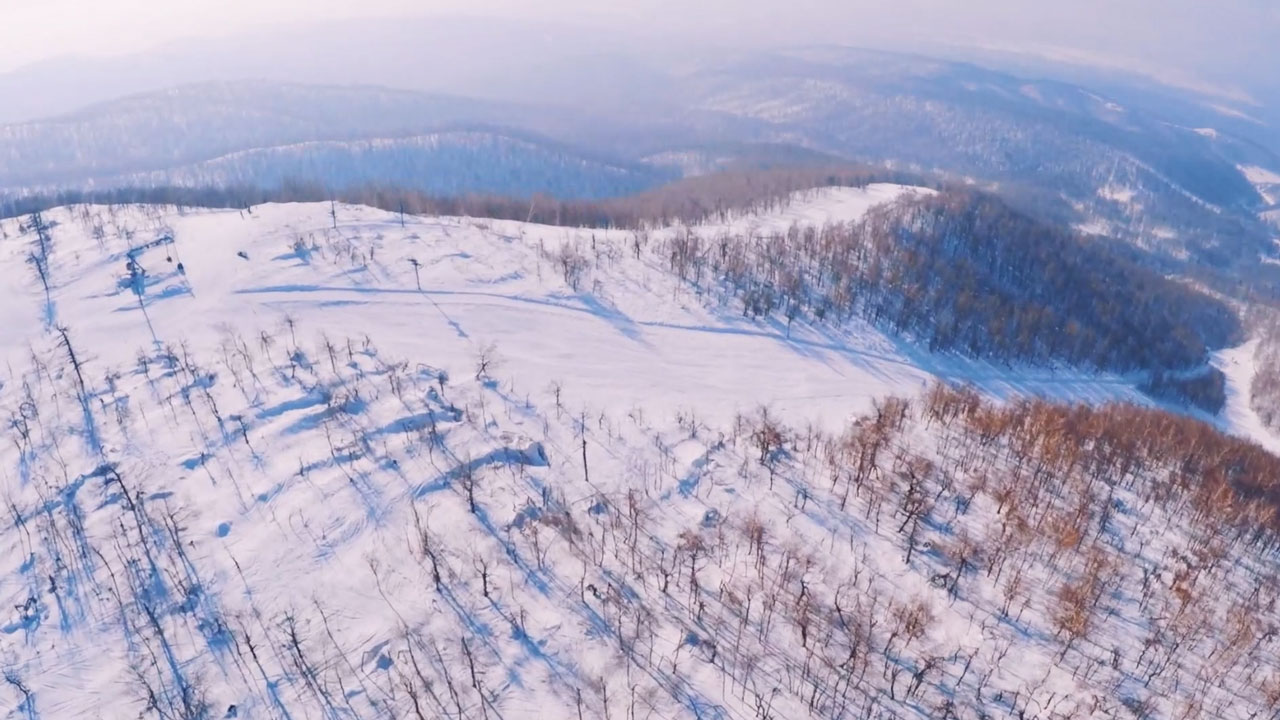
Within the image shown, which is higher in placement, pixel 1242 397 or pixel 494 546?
pixel 494 546

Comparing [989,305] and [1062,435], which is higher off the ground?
[1062,435]

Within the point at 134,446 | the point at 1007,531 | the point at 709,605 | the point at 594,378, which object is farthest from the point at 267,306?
the point at 1007,531

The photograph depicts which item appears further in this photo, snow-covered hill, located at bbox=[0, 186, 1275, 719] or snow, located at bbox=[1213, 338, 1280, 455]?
snow, located at bbox=[1213, 338, 1280, 455]

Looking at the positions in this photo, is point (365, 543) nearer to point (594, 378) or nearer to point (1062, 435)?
point (594, 378)

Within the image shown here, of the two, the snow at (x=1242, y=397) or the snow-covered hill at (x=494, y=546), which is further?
the snow at (x=1242, y=397)

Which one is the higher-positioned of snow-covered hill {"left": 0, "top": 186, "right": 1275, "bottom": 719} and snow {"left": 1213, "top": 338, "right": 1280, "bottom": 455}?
snow-covered hill {"left": 0, "top": 186, "right": 1275, "bottom": 719}

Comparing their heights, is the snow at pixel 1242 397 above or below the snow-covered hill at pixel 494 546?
below

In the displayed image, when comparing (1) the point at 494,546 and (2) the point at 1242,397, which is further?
(2) the point at 1242,397

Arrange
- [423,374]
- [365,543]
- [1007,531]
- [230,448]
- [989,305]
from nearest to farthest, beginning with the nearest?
1. [365,543]
2. [1007,531]
3. [230,448]
4. [423,374]
5. [989,305]
